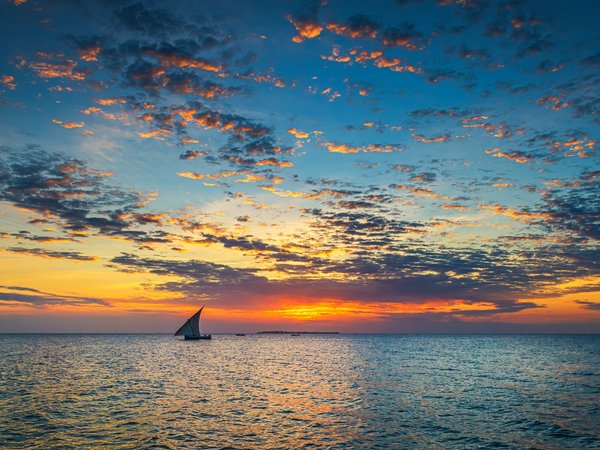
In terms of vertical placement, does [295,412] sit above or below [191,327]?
below

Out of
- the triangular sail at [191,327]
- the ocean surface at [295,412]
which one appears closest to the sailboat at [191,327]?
the triangular sail at [191,327]

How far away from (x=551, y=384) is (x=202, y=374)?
5143cm

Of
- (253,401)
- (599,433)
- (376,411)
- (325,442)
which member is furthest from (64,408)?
(599,433)

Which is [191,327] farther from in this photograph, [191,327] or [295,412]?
[295,412]

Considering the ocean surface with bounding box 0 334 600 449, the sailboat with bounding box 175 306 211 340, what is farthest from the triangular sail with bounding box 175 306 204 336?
the ocean surface with bounding box 0 334 600 449

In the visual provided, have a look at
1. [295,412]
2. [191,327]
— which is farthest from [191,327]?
[295,412]

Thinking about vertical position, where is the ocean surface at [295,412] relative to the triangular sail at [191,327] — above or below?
below

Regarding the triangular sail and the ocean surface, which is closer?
the ocean surface

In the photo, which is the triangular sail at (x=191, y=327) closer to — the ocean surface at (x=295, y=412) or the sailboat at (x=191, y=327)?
the sailboat at (x=191, y=327)

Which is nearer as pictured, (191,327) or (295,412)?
(295,412)

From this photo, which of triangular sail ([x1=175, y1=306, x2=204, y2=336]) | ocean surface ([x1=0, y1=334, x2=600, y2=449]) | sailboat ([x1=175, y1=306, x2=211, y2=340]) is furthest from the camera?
sailboat ([x1=175, y1=306, x2=211, y2=340])

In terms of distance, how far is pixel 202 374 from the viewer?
69562 mm

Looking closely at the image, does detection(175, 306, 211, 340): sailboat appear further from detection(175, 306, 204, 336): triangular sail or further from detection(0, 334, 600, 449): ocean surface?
detection(0, 334, 600, 449): ocean surface

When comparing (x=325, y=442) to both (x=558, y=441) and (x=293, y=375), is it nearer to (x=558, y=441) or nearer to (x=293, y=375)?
(x=558, y=441)
